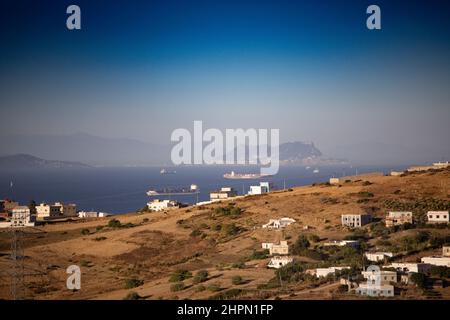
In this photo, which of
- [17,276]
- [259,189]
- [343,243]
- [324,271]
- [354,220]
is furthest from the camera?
[259,189]

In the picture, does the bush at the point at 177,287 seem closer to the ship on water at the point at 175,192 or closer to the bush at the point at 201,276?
the bush at the point at 201,276

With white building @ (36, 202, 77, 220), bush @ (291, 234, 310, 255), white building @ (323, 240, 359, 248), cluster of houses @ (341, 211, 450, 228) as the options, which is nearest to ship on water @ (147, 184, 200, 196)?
white building @ (36, 202, 77, 220)

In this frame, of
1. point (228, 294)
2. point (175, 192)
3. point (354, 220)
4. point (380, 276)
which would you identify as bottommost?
point (175, 192)

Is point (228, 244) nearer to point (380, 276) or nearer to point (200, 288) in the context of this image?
point (200, 288)

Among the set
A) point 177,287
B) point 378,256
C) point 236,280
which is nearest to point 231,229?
point 378,256

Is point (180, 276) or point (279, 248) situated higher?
point (279, 248)

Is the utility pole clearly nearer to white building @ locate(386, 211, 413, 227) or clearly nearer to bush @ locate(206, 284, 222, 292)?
bush @ locate(206, 284, 222, 292)
